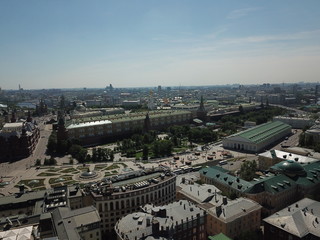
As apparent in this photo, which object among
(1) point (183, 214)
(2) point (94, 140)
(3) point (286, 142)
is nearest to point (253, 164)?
(1) point (183, 214)

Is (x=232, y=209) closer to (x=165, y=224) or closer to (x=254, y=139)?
(x=165, y=224)

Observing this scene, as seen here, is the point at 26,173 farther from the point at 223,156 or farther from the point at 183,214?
the point at 223,156

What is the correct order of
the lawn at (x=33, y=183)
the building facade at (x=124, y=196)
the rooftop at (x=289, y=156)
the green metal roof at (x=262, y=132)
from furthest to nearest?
the green metal roof at (x=262, y=132)
the rooftop at (x=289, y=156)
the lawn at (x=33, y=183)
the building facade at (x=124, y=196)

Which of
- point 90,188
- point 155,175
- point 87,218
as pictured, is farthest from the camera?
point 155,175

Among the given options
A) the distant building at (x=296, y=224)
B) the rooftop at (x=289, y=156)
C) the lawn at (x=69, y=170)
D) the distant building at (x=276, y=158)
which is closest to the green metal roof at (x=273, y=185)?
the distant building at (x=296, y=224)

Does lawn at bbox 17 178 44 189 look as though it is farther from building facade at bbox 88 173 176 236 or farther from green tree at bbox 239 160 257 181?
green tree at bbox 239 160 257 181

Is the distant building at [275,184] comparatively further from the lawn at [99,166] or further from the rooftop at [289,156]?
the lawn at [99,166]

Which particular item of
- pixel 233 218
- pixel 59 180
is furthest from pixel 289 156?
pixel 59 180

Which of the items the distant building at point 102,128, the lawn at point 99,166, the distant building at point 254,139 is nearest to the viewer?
the lawn at point 99,166
